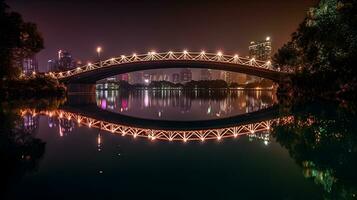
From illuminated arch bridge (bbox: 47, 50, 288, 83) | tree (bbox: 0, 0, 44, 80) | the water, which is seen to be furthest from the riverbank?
the water

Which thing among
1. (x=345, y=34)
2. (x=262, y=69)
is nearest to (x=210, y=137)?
(x=345, y=34)

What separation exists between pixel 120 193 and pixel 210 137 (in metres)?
11.0

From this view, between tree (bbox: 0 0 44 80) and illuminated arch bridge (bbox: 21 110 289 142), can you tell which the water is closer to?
illuminated arch bridge (bbox: 21 110 289 142)

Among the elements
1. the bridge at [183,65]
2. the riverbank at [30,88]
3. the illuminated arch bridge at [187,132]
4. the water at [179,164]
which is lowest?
the illuminated arch bridge at [187,132]

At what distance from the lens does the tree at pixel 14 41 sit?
4256 cm

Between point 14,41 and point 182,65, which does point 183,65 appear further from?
point 14,41

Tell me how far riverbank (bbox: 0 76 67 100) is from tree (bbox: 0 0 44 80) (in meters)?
1.16

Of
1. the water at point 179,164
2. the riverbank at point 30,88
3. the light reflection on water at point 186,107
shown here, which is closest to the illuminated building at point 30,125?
the water at point 179,164

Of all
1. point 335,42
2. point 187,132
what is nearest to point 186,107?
point 335,42

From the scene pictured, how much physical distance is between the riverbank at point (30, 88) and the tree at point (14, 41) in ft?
3.80

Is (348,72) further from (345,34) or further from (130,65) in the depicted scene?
(130,65)

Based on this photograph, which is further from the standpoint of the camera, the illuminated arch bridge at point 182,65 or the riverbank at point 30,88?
the illuminated arch bridge at point 182,65

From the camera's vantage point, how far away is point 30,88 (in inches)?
1944

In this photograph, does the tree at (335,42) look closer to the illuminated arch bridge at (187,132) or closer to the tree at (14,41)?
the illuminated arch bridge at (187,132)
